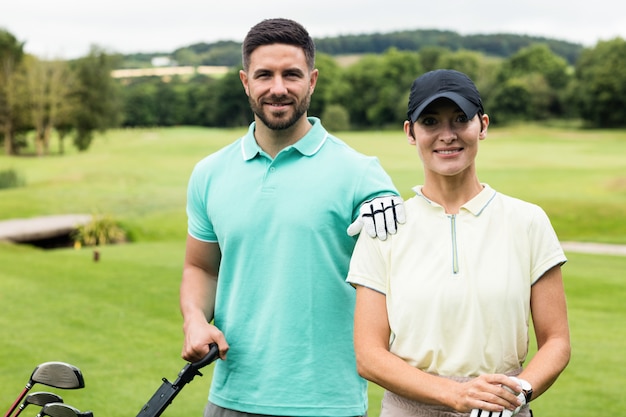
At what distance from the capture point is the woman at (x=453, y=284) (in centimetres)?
224

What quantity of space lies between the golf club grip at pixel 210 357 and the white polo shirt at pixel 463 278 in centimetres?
61

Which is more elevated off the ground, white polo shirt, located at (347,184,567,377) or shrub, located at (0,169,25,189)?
white polo shirt, located at (347,184,567,377)

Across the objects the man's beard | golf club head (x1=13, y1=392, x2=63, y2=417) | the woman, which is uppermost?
the man's beard

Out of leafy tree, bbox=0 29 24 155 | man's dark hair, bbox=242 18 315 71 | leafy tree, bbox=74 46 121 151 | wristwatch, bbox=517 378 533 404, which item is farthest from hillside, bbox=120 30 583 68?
wristwatch, bbox=517 378 533 404

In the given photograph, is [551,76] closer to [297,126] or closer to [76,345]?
[76,345]

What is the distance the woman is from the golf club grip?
0.57 metres

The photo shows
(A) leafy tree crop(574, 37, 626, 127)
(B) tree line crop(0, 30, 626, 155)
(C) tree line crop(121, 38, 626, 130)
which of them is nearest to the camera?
(B) tree line crop(0, 30, 626, 155)

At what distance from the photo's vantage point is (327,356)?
9.30 ft

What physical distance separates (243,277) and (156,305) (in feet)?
26.3

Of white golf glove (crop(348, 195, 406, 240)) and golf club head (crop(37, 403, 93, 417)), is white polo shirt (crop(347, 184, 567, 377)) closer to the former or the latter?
white golf glove (crop(348, 195, 406, 240))

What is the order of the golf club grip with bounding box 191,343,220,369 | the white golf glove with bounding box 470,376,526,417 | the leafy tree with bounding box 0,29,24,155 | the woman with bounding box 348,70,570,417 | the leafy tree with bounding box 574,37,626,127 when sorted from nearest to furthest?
the white golf glove with bounding box 470,376,526,417
the woman with bounding box 348,70,570,417
the golf club grip with bounding box 191,343,220,369
the leafy tree with bounding box 0,29,24,155
the leafy tree with bounding box 574,37,626,127

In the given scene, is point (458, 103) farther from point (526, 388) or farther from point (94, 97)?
point (94, 97)

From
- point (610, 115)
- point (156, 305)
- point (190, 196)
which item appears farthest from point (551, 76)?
point (190, 196)

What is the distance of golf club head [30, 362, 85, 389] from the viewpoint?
2.76 meters
